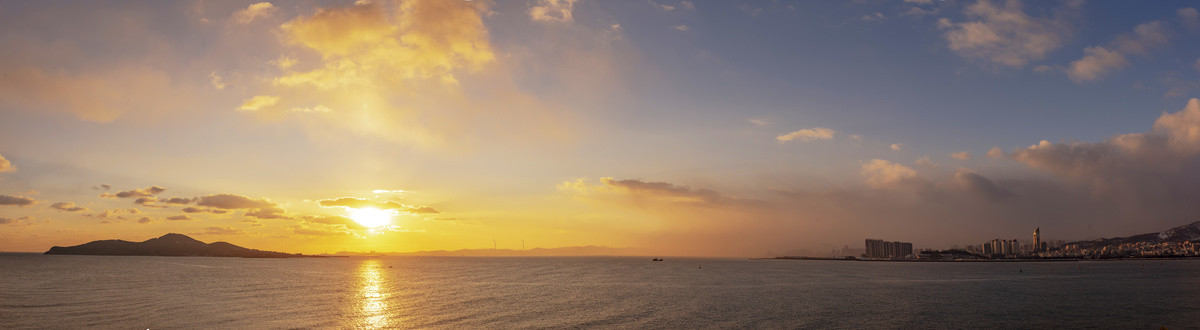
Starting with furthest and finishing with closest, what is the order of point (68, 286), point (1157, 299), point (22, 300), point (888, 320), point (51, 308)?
point (68, 286) < point (1157, 299) < point (22, 300) < point (51, 308) < point (888, 320)

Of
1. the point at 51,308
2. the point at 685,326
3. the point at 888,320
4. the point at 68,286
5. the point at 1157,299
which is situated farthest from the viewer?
the point at 68,286

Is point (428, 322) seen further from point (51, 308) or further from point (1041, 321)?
point (1041, 321)

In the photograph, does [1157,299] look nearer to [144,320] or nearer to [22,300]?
[144,320]

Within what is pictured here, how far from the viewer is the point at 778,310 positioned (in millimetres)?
81625

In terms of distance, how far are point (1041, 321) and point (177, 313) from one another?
357 feet

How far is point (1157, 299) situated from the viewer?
9594 cm

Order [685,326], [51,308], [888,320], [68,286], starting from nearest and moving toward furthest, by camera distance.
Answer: [685,326] → [888,320] → [51,308] → [68,286]

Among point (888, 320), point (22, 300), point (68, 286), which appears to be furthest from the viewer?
point (68, 286)

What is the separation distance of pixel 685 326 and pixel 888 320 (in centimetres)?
2604

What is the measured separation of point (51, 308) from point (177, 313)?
1973 cm

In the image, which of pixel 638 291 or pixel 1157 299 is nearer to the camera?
pixel 1157 299

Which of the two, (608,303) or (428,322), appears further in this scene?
(608,303)

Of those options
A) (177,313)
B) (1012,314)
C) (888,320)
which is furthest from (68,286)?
(1012,314)

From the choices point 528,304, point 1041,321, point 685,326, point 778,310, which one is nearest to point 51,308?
point 528,304
